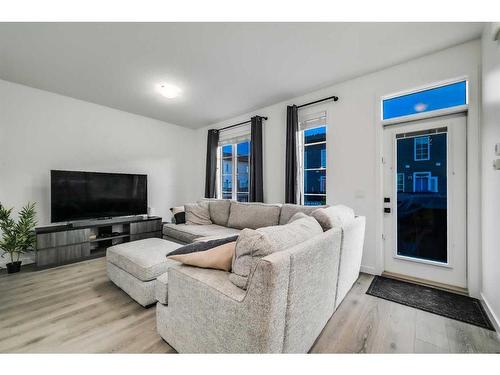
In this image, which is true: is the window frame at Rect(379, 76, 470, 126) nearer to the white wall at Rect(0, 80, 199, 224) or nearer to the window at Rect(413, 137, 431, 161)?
the window at Rect(413, 137, 431, 161)

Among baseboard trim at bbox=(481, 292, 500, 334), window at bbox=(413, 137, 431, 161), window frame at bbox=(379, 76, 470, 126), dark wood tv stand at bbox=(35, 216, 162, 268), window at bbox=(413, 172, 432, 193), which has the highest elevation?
window frame at bbox=(379, 76, 470, 126)

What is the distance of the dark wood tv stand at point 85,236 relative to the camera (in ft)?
9.59

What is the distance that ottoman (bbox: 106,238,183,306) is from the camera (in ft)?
6.35

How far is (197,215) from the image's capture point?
376cm

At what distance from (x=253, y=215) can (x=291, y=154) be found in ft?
3.92

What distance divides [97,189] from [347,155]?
13.4 feet

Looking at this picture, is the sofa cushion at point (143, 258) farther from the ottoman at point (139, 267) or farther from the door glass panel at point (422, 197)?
the door glass panel at point (422, 197)

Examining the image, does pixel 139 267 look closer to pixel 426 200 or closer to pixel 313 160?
pixel 313 160

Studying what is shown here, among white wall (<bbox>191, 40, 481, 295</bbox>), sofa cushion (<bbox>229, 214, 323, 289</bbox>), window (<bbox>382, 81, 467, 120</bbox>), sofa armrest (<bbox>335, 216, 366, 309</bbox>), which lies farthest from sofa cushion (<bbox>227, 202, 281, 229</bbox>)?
window (<bbox>382, 81, 467, 120</bbox>)

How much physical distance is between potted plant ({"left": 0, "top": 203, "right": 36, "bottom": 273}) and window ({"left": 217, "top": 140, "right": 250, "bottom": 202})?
317cm

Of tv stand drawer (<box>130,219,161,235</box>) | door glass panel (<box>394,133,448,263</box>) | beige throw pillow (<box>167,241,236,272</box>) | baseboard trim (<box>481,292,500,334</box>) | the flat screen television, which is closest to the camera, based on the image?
beige throw pillow (<box>167,241,236,272</box>)
